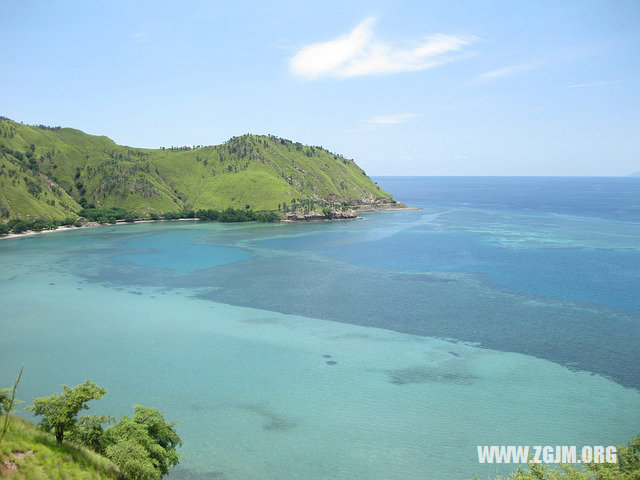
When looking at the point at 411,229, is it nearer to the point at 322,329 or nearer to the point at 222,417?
the point at 322,329

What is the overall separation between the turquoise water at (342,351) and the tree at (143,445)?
3.55 m

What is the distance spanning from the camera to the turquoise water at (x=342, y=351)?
120 feet

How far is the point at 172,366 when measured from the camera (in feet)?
164

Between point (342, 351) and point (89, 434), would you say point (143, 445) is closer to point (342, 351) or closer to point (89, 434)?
point (89, 434)

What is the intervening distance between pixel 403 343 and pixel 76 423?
37.7 m

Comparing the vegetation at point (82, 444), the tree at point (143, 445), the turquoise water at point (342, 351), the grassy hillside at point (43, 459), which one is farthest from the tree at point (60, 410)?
the turquoise water at point (342, 351)

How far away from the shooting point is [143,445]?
28859 mm

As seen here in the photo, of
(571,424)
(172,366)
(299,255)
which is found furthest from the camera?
(299,255)

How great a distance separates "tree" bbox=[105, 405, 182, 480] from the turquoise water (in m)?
3.55

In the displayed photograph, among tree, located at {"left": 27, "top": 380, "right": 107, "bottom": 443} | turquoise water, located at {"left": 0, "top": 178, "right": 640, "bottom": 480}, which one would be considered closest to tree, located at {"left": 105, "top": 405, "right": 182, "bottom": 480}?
tree, located at {"left": 27, "top": 380, "right": 107, "bottom": 443}

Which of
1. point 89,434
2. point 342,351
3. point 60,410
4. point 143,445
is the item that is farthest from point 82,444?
point 342,351

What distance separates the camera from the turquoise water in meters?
36.5

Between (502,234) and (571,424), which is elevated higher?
(502,234)

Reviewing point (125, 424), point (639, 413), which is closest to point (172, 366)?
point (125, 424)
